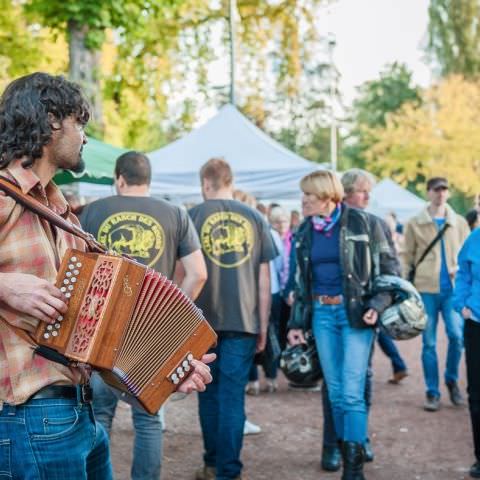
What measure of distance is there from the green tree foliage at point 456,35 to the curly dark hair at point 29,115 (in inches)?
1786

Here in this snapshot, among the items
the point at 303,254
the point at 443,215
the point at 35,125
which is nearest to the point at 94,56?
the point at 443,215

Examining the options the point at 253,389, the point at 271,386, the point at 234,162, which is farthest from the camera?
the point at 234,162

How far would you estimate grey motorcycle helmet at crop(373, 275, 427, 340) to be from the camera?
5164mm

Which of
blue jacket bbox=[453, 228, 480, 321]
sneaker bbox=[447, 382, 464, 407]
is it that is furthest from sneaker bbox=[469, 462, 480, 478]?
sneaker bbox=[447, 382, 464, 407]

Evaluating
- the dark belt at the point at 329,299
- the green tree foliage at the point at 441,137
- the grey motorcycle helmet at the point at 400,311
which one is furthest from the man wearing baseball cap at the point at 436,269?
the green tree foliage at the point at 441,137

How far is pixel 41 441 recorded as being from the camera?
90.3 inches

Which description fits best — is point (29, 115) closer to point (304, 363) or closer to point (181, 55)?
point (304, 363)

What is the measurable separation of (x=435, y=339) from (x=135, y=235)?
4028 millimetres

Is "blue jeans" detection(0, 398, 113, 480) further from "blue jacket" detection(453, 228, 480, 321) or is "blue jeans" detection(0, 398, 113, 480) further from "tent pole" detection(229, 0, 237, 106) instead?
"tent pole" detection(229, 0, 237, 106)

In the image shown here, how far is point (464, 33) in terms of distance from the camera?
4519 centimetres

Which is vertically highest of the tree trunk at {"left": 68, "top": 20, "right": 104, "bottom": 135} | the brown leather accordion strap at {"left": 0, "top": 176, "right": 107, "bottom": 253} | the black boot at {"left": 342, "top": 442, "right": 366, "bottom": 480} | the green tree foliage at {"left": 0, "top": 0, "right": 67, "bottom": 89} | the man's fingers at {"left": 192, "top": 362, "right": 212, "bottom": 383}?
the green tree foliage at {"left": 0, "top": 0, "right": 67, "bottom": 89}

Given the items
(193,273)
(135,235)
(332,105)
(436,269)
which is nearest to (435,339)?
(436,269)

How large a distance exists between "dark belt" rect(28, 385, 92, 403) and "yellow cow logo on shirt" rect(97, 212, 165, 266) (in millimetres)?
2287

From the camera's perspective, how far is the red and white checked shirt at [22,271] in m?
2.28
